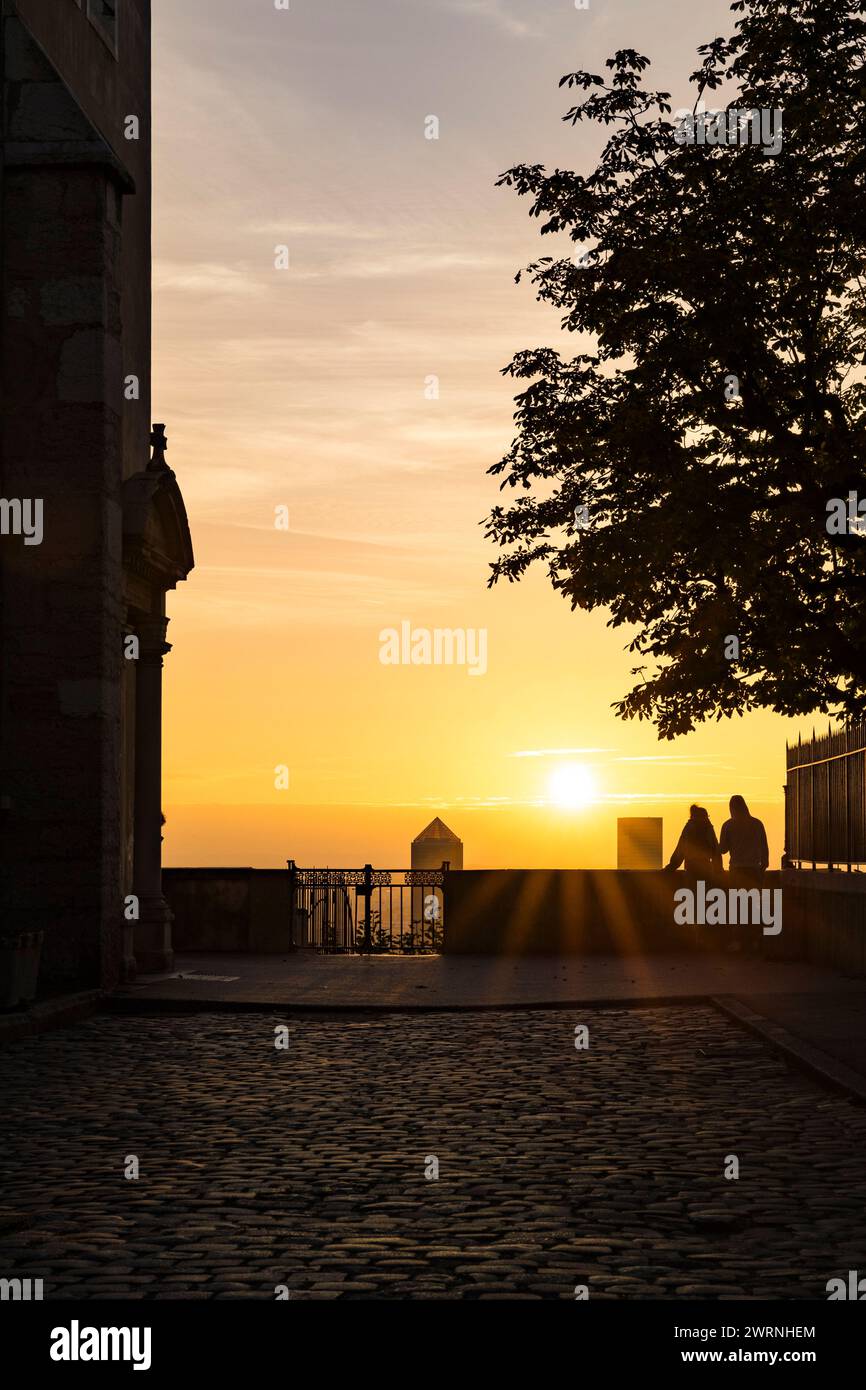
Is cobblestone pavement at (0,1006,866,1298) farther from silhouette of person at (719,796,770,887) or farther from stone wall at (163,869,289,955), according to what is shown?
stone wall at (163,869,289,955)

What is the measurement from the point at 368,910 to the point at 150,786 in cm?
609

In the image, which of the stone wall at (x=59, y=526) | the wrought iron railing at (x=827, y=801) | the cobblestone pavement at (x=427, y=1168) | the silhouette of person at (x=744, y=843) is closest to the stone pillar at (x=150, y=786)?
the stone wall at (x=59, y=526)

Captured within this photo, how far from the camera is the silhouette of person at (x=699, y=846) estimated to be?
25.2 metres

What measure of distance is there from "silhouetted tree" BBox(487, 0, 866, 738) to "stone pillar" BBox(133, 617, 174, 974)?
5.26 m

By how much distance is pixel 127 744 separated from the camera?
22438 mm

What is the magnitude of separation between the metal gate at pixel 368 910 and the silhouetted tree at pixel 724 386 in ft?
23.1

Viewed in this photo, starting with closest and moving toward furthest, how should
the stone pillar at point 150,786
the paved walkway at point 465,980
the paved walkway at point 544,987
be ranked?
1. the paved walkway at point 544,987
2. the paved walkway at point 465,980
3. the stone pillar at point 150,786

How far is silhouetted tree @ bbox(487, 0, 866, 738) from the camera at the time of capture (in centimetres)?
1889

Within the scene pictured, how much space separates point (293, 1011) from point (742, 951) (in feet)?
29.7

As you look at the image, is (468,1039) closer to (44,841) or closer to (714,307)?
(44,841)

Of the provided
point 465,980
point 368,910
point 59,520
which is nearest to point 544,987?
point 465,980

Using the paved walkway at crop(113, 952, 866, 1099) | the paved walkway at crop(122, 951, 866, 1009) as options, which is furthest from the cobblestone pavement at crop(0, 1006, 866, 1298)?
the paved walkway at crop(122, 951, 866, 1009)

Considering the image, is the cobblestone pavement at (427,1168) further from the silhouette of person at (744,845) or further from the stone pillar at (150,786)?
the silhouette of person at (744,845)
